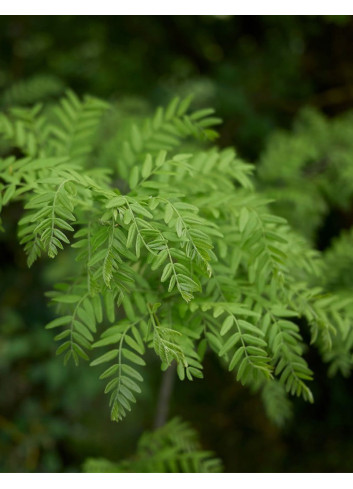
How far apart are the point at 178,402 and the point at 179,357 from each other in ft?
6.49

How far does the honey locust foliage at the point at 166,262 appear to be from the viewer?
0.72 metres

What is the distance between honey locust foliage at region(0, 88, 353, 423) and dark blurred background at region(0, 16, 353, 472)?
1.19m

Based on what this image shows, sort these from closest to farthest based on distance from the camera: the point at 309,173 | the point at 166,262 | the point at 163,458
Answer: the point at 166,262 → the point at 163,458 → the point at 309,173

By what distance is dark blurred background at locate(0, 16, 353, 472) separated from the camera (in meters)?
2.21

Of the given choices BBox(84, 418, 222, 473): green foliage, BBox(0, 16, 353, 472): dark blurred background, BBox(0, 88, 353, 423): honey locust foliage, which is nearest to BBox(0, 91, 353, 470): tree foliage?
BBox(0, 88, 353, 423): honey locust foliage

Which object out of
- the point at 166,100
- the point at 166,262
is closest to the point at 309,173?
the point at 166,100

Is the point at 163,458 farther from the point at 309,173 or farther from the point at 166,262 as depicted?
the point at 309,173

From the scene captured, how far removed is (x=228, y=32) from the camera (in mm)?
2568

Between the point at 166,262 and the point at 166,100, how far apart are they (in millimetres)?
1612

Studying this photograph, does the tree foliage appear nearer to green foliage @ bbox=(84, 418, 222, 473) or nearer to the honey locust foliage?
the honey locust foliage

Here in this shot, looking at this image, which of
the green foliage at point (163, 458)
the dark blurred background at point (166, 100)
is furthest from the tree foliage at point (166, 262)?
the dark blurred background at point (166, 100)

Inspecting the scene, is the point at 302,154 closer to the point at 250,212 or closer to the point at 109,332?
the point at 250,212

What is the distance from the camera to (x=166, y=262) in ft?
2.71
